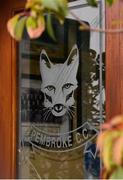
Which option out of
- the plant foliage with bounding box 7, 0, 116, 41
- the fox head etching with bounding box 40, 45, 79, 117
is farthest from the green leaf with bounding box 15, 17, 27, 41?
the fox head etching with bounding box 40, 45, 79, 117

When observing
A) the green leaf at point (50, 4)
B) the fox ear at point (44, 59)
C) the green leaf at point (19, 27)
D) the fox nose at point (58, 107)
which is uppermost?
the green leaf at point (50, 4)

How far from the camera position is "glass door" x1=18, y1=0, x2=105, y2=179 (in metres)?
2.88

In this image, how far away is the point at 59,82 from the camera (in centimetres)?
310

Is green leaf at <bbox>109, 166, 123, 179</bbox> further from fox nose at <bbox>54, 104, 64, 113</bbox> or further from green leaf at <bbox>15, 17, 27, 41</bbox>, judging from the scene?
fox nose at <bbox>54, 104, 64, 113</bbox>

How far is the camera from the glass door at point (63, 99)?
288cm

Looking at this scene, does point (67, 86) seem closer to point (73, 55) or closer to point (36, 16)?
point (73, 55)

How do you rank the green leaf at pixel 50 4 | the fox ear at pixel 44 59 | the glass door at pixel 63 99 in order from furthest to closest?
1. the fox ear at pixel 44 59
2. the glass door at pixel 63 99
3. the green leaf at pixel 50 4

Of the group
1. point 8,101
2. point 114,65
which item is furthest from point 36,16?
point 8,101

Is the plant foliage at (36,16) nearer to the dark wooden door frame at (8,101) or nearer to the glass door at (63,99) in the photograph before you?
the glass door at (63,99)

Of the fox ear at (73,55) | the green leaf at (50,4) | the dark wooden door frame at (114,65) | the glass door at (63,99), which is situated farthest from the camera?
the fox ear at (73,55)

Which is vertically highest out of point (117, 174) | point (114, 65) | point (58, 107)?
point (114, 65)

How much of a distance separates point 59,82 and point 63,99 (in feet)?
0.40

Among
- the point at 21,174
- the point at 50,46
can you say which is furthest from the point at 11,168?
the point at 50,46

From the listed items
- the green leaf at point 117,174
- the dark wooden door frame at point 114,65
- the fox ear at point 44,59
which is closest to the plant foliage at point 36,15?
the green leaf at point 117,174
